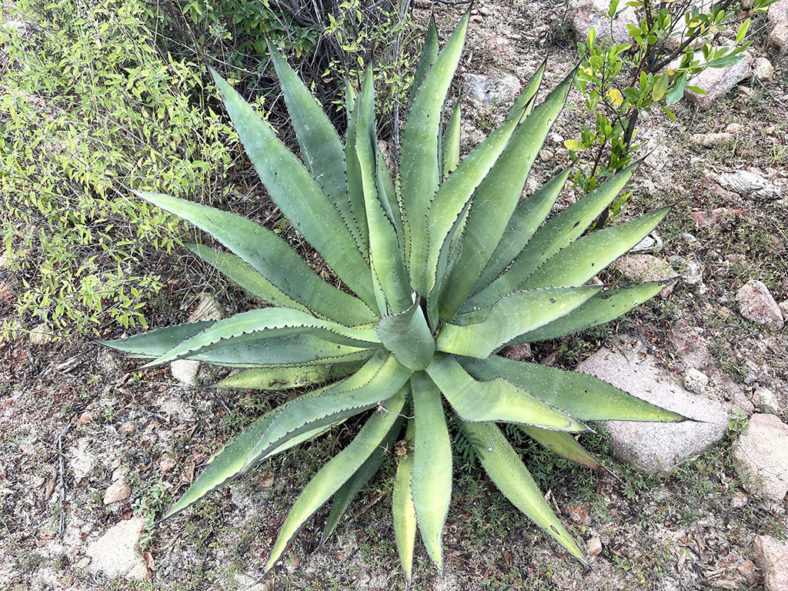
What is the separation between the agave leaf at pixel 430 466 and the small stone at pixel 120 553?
1.04 metres

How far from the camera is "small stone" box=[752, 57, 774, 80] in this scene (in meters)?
2.96

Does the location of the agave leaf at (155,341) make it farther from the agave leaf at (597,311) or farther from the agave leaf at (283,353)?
the agave leaf at (597,311)

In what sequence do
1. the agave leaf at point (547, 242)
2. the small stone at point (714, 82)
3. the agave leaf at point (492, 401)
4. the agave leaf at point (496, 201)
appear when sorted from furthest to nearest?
the small stone at point (714, 82)
the agave leaf at point (547, 242)
the agave leaf at point (496, 201)
the agave leaf at point (492, 401)

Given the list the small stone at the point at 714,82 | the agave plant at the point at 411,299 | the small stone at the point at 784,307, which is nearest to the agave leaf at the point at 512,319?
the agave plant at the point at 411,299

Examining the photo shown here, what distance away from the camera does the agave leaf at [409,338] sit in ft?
4.74

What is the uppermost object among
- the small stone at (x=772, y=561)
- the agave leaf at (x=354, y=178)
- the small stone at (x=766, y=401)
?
the agave leaf at (x=354, y=178)

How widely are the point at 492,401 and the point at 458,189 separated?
603mm

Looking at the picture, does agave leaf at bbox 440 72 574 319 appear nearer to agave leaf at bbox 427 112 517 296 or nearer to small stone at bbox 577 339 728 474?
agave leaf at bbox 427 112 517 296

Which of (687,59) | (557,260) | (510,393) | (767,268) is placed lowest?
(767,268)

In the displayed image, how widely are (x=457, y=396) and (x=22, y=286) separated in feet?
7.29

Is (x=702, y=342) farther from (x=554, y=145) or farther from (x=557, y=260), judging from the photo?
(x=554, y=145)

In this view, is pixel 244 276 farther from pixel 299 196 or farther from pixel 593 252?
pixel 593 252

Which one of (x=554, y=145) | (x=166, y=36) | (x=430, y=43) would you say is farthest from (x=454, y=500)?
(x=166, y=36)

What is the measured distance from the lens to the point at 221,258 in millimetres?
1969
